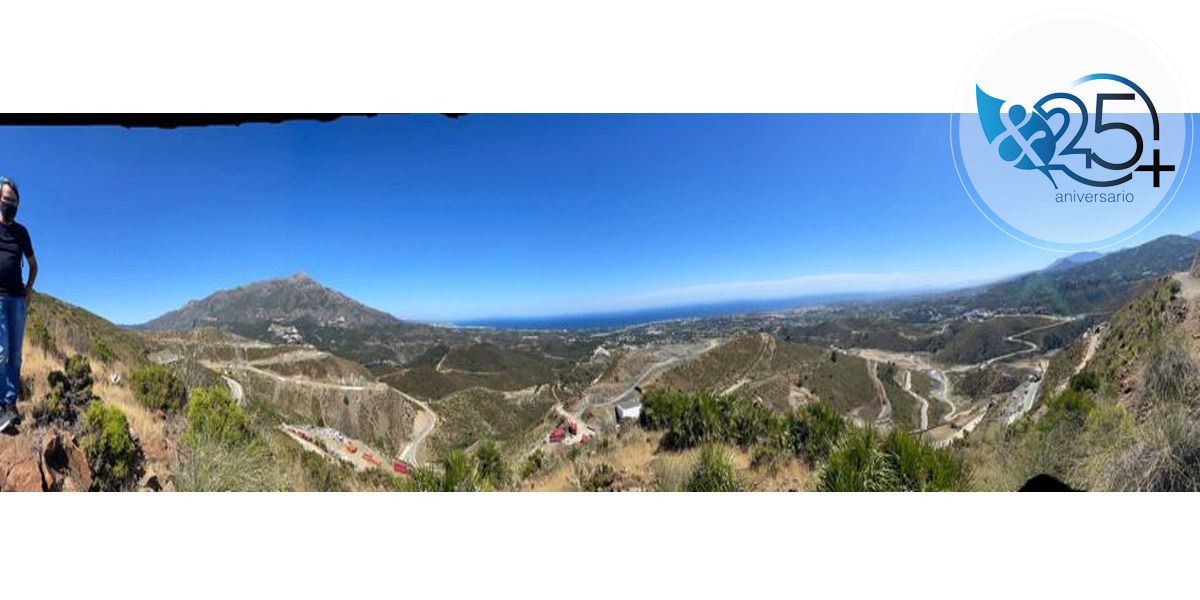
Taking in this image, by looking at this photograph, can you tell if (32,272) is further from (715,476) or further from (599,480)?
(715,476)

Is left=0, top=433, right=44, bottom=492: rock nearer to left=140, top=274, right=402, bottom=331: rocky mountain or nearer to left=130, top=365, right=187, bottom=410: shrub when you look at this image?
left=130, top=365, right=187, bottom=410: shrub

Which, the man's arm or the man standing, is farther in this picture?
the man's arm

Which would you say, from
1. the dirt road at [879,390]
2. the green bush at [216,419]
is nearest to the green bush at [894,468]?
the green bush at [216,419]

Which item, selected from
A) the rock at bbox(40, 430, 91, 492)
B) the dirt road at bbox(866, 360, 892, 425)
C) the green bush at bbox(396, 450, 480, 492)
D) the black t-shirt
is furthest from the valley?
the black t-shirt

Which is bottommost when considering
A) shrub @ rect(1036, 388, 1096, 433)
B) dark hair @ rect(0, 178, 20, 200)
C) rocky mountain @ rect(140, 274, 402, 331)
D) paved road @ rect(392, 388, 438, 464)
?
paved road @ rect(392, 388, 438, 464)

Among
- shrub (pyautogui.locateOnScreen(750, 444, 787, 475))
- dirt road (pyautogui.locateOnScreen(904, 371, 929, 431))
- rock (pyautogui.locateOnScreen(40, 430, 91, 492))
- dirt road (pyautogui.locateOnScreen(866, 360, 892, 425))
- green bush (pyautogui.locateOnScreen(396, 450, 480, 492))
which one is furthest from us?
dirt road (pyautogui.locateOnScreen(866, 360, 892, 425))

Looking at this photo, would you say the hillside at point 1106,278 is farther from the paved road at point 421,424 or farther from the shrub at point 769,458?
the paved road at point 421,424

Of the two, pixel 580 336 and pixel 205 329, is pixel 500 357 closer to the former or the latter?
pixel 580 336
